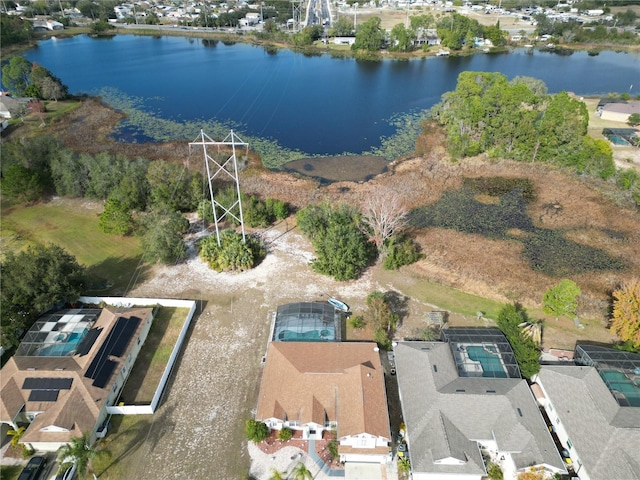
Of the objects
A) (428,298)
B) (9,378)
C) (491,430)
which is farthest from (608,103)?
(9,378)

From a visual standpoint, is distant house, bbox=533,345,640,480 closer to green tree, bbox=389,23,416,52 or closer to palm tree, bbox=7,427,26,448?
palm tree, bbox=7,427,26,448

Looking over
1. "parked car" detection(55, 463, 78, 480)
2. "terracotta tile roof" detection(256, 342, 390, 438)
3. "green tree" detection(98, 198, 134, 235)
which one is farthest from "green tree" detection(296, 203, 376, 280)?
"parked car" detection(55, 463, 78, 480)

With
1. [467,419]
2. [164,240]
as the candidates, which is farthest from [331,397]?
[164,240]

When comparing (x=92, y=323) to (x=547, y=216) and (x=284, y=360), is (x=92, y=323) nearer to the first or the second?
(x=284, y=360)

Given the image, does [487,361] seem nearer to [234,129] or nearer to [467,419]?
[467,419]

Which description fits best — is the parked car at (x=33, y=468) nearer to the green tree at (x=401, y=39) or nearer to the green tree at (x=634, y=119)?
the green tree at (x=634, y=119)
